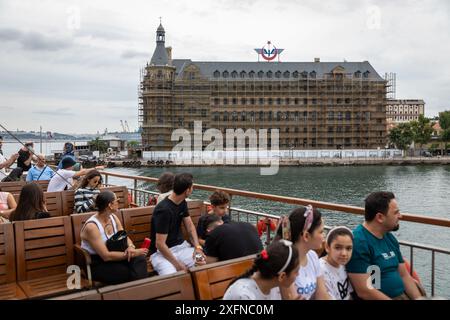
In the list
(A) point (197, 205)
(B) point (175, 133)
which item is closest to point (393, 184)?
(B) point (175, 133)

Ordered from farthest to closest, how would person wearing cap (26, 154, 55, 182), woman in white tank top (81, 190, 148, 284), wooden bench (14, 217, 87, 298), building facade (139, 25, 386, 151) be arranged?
1. building facade (139, 25, 386, 151)
2. person wearing cap (26, 154, 55, 182)
3. wooden bench (14, 217, 87, 298)
4. woman in white tank top (81, 190, 148, 284)

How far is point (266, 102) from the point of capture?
312 feet

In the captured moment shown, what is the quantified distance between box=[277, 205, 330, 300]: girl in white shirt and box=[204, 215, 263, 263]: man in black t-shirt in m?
0.42

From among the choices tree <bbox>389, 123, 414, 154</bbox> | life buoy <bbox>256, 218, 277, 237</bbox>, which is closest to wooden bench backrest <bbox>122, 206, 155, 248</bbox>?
life buoy <bbox>256, 218, 277, 237</bbox>

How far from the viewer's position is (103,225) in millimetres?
4691

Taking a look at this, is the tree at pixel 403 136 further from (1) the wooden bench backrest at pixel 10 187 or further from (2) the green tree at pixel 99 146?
(1) the wooden bench backrest at pixel 10 187

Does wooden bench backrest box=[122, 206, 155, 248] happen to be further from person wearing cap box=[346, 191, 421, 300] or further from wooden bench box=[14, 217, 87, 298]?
person wearing cap box=[346, 191, 421, 300]

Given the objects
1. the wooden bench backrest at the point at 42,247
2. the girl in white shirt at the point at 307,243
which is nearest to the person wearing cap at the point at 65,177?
the wooden bench backrest at the point at 42,247

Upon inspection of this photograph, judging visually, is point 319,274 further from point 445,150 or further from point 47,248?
point 445,150

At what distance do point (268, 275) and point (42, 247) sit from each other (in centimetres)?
300

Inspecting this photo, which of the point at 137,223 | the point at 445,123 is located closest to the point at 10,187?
the point at 137,223

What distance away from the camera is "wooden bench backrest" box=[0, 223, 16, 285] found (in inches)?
172

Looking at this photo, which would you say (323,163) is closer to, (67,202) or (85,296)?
(67,202)
